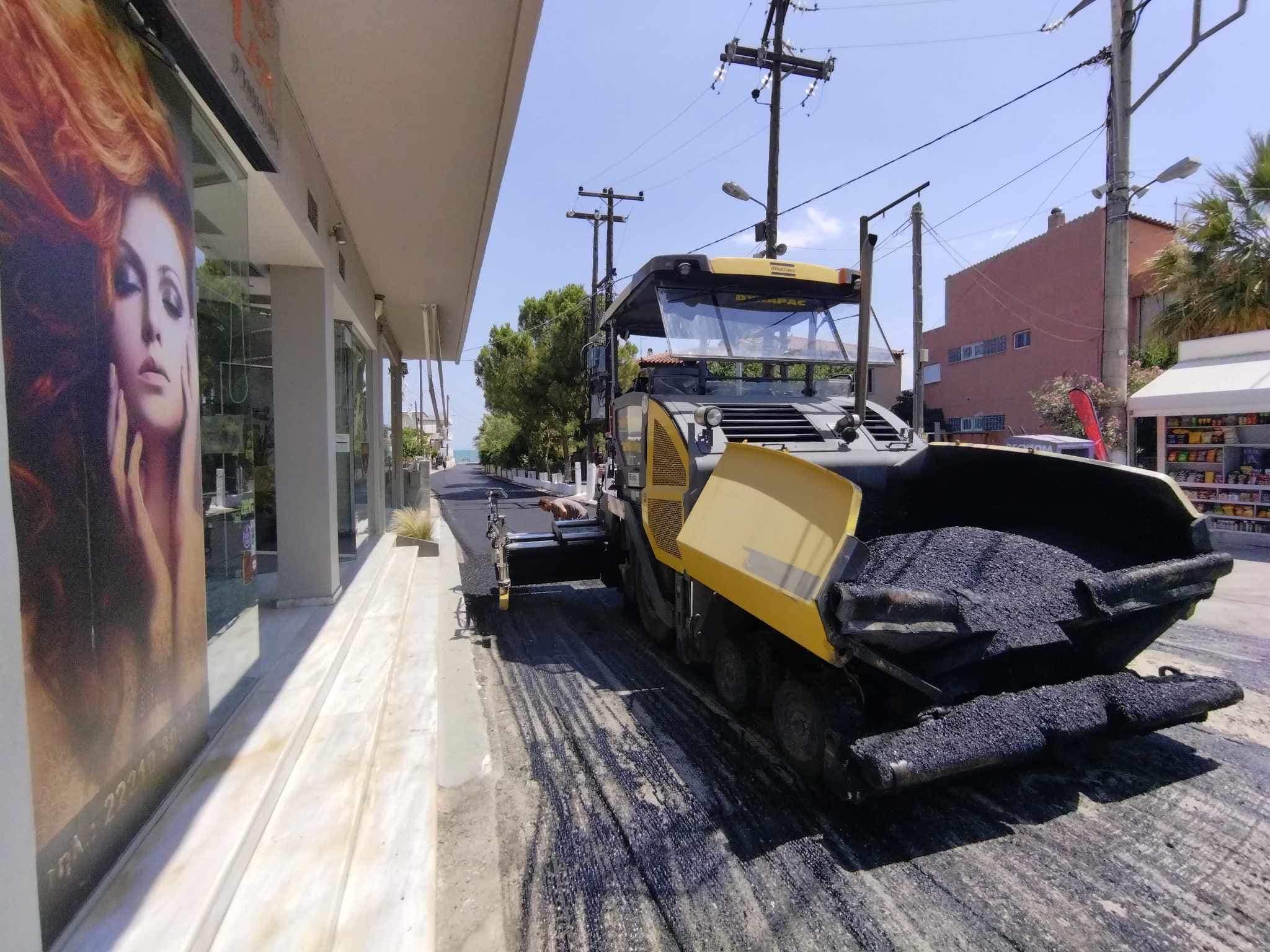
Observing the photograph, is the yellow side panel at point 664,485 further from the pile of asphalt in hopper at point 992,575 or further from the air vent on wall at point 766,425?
the pile of asphalt in hopper at point 992,575

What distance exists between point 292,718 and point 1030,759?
339 cm

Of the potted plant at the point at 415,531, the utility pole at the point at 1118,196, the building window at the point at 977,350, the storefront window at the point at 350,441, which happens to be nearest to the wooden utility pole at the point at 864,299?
the storefront window at the point at 350,441

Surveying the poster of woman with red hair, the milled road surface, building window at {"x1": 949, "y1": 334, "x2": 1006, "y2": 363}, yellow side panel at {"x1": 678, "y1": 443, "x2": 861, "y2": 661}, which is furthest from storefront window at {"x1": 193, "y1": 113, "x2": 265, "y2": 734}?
building window at {"x1": 949, "y1": 334, "x2": 1006, "y2": 363}

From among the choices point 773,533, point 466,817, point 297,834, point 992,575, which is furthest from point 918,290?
point 297,834

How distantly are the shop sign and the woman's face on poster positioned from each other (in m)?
0.75

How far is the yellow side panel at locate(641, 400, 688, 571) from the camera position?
13.7 ft

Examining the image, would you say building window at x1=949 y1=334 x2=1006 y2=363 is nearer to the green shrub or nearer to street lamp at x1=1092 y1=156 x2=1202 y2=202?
street lamp at x1=1092 y1=156 x2=1202 y2=202

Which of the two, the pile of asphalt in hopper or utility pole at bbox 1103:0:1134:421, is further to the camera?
utility pole at bbox 1103:0:1134:421

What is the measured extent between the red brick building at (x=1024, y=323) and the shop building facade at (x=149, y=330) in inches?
738

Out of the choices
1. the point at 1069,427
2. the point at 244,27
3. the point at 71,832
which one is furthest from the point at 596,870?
the point at 1069,427

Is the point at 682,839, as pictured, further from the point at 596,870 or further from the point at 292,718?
the point at 292,718

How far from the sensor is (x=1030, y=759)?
105 inches

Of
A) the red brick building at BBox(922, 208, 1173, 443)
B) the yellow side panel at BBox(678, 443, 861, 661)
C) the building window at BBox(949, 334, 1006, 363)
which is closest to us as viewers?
the yellow side panel at BBox(678, 443, 861, 661)

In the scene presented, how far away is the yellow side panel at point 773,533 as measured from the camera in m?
2.62
